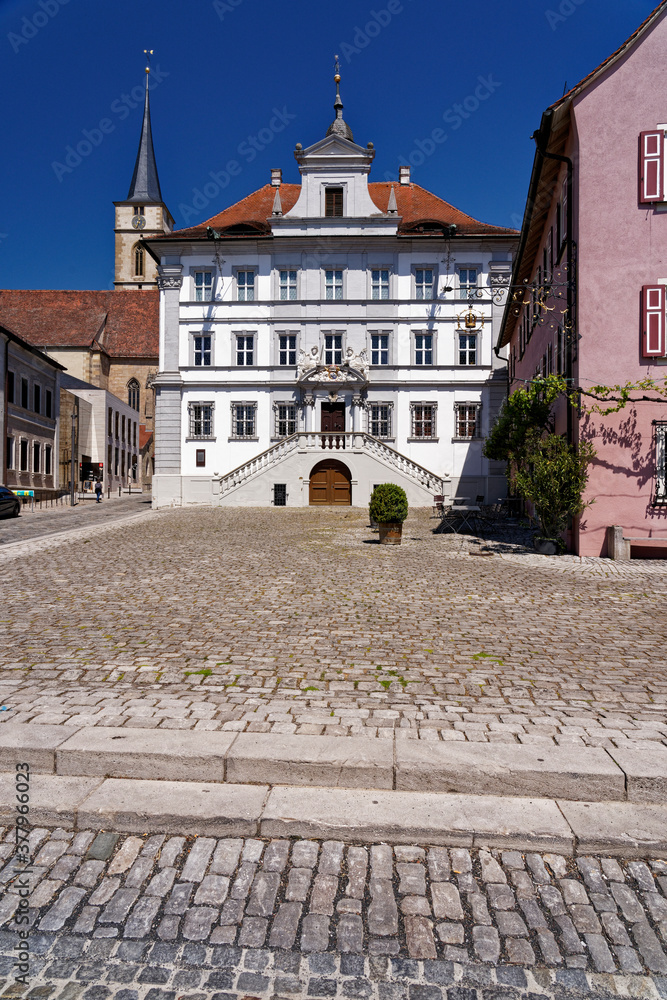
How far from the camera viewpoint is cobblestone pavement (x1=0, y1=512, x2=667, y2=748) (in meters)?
4.56

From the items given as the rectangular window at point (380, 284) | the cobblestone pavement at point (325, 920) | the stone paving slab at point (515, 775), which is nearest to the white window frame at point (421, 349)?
the rectangular window at point (380, 284)

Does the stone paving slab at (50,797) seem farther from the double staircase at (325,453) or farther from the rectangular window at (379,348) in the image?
the rectangular window at (379,348)

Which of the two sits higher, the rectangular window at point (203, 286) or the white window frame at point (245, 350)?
the rectangular window at point (203, 286)

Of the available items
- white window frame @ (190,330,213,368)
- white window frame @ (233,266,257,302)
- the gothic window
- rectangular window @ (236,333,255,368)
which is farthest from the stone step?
the gothic window

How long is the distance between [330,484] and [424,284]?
11686 mm

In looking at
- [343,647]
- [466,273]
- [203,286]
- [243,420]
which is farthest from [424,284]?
[343,647]

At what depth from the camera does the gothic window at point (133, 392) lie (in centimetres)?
6875

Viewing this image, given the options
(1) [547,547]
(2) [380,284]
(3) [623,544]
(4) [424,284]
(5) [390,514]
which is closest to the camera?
(3) [623,544]

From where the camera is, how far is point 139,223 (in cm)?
7838

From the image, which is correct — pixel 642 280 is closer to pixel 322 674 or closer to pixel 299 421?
pixel 322 674

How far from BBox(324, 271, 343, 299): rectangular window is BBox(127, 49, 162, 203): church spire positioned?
171ft

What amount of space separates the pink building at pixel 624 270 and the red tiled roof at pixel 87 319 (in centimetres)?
5673

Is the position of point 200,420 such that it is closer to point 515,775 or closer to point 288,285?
point 288,285

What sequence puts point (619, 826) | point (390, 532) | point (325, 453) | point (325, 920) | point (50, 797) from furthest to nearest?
point (325, 453)
point (390, 532)
point (50, 797)
point (619, 826)
point (325, 920)
